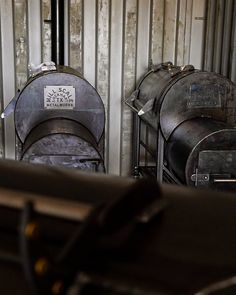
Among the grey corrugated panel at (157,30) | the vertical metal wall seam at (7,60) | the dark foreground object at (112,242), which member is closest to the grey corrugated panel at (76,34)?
the vertical metal wall seam at (7,60)

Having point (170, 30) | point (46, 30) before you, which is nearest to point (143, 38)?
point (170, 30)

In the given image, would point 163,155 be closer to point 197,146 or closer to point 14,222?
point 197,146

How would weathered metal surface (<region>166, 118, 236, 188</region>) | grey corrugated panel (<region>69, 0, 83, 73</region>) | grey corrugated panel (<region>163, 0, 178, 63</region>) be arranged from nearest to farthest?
weathered metal surface (<region>166, 118, 236, 188</region>), grey corrugated panel (<region>69, 0, 83, 73</region>), grey corrugated panel (<region>163, 0, 178, 63</region>)

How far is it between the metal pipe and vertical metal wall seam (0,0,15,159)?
32 cm

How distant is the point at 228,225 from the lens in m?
0.60

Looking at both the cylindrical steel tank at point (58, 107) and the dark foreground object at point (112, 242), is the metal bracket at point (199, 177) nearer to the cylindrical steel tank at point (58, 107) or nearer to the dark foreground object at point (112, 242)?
the cylindrical steel tank at point (58, 107)

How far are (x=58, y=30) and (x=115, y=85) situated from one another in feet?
2.03

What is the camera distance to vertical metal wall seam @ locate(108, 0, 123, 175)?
326 centimetres

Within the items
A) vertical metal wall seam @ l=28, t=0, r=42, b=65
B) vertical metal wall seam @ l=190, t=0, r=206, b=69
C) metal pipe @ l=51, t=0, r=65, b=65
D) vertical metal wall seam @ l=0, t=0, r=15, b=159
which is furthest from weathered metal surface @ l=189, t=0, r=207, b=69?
vertical metal wall seam @ l=0, t=0, r=15, b=159

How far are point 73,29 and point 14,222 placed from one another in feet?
9.45

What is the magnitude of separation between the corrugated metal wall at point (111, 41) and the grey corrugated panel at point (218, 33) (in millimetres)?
73

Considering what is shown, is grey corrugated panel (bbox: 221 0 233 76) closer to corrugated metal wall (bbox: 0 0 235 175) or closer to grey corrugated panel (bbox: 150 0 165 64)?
corrugated metal wall (bbox: 0 0 235 175)

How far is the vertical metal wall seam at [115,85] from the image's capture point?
326 cm

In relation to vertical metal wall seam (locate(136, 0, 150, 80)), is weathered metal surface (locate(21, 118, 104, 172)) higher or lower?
lower
